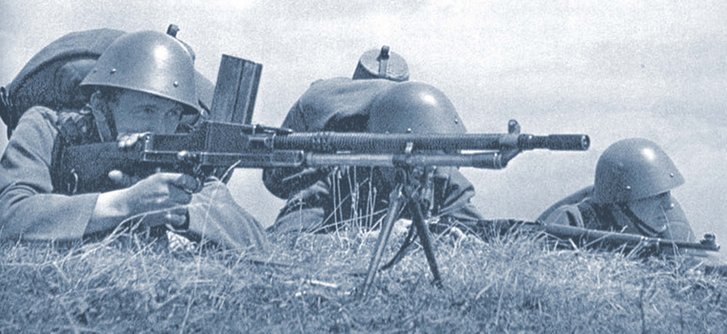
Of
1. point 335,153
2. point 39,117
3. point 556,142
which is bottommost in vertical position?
point 39,117

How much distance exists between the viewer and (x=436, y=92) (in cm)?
709

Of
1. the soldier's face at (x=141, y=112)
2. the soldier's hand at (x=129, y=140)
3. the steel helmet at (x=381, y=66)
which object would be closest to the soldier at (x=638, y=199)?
the steel helmet at (x=381, y=66)

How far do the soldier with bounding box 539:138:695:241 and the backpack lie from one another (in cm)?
416

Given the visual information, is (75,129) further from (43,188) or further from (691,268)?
(691,268)

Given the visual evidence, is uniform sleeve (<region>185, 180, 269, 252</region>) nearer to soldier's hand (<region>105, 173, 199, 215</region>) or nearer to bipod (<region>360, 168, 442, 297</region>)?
soldier's hand (<region>105, 173, 199, 215</region>)

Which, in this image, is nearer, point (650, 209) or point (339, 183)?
point (339, 183)

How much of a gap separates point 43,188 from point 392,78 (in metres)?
4.25

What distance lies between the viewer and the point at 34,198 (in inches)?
191

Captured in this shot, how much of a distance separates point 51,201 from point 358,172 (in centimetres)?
293

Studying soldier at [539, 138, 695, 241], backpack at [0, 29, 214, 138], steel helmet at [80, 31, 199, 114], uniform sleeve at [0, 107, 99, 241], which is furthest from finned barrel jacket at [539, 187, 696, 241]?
uniform sleeve at [0, 107, 99, 241]

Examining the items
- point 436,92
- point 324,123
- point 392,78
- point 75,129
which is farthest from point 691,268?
point 75,129

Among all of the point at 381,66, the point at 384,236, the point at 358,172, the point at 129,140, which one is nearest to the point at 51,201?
the point at 129,140

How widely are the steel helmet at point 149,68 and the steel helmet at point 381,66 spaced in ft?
10.5

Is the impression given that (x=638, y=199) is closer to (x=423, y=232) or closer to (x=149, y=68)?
(x=423, y=232)
